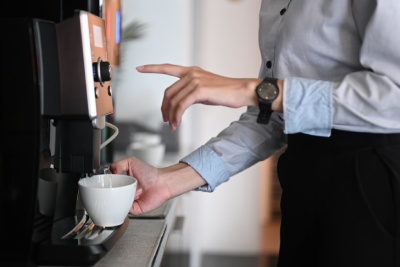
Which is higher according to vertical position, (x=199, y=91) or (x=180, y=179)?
(x=199, y=91)

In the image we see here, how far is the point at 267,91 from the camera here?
746mm

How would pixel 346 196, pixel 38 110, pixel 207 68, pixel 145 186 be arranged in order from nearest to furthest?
pixel 38 110 < pixel 346 196 < pixel 145 186 < pixel 207 68

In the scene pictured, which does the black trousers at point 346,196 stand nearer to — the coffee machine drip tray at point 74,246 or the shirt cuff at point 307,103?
the shirt cuff at point 307,103

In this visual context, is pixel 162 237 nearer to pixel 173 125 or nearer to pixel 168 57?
pixel 173 125

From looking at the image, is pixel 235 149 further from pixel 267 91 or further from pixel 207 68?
pixel 207 68

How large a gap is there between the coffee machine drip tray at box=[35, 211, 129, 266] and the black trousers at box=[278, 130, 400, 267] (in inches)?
13.4

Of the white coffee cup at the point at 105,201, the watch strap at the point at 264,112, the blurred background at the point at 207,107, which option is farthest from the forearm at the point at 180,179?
the blurred background at the point at 207,107

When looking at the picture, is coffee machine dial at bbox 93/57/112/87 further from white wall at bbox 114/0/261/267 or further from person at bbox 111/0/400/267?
white wall at bbox 114/0/261/267

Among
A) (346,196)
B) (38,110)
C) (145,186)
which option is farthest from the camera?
(145,186)

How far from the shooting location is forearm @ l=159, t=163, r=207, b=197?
0.98 m

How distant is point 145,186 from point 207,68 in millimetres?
1911

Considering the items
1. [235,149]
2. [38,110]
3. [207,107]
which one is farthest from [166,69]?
[207,107]

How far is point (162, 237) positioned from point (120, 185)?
0.14 metres

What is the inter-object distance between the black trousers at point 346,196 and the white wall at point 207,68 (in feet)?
5.14
